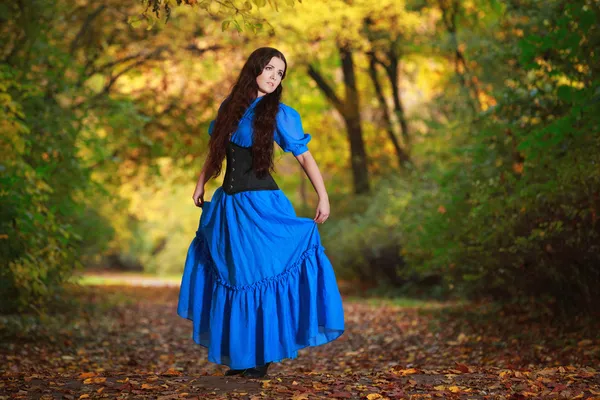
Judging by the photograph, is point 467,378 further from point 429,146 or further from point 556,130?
point 429,146

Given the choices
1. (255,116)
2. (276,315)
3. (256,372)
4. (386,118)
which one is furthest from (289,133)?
(386,118)

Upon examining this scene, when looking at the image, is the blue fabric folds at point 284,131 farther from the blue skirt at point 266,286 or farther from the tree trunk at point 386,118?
the tree trunk at point 386,118

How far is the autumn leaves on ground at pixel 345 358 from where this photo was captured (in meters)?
4.49

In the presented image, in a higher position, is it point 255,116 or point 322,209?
point 255,116

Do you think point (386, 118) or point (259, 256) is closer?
point (259, 256)

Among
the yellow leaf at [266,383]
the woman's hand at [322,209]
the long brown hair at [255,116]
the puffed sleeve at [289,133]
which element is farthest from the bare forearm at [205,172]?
the yellow leaf at [266,383]

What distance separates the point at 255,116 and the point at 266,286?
1.06 meters

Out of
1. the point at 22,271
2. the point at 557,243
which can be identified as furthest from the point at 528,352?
the point at 22,271

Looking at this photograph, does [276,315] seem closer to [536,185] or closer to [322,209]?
[322,209]

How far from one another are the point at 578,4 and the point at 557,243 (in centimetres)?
210

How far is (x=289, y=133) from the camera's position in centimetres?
501

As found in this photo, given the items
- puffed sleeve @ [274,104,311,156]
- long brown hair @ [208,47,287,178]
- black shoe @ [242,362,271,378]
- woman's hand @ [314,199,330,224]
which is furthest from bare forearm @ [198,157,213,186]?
black shoe @ [242,362,271,378]

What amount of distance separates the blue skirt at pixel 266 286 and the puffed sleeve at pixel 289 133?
0.99ft

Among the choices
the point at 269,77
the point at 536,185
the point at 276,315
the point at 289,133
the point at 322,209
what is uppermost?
the point at 269,77
